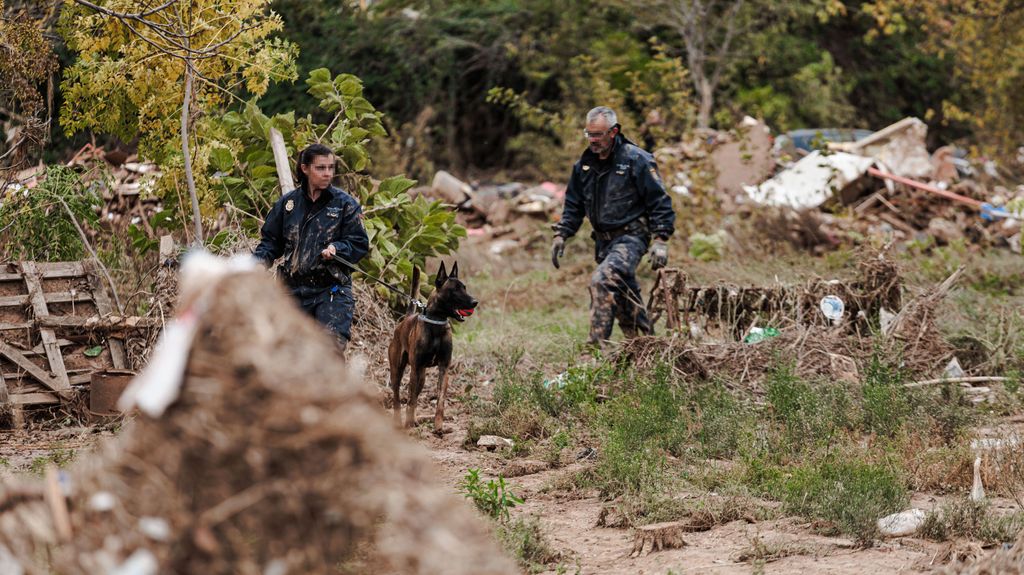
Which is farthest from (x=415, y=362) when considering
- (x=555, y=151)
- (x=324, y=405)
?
(x=555, y=151)

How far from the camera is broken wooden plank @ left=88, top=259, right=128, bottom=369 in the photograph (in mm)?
9191

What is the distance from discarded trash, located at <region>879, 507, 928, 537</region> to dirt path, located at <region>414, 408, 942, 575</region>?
0.27 feet

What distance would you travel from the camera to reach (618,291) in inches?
387

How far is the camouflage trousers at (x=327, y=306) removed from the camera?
7.68 metres

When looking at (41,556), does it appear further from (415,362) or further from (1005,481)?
(1005,481)

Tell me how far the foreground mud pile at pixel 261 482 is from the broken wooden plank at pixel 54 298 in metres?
6.87

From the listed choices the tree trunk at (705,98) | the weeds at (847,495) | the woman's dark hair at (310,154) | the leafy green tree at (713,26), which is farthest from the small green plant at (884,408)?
the leafy green tree at (713,26)

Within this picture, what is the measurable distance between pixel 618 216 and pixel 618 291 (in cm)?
64

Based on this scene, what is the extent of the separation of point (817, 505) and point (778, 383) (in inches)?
89.1

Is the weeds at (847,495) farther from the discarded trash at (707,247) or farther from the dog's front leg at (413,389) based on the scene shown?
the discarded trash at (707,247)

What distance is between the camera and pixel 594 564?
18.0 feet

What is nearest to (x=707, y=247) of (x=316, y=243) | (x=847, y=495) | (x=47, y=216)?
(x=47, y=216)

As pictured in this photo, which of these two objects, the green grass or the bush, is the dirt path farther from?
the bush

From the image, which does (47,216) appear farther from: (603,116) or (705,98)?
(705,98)
